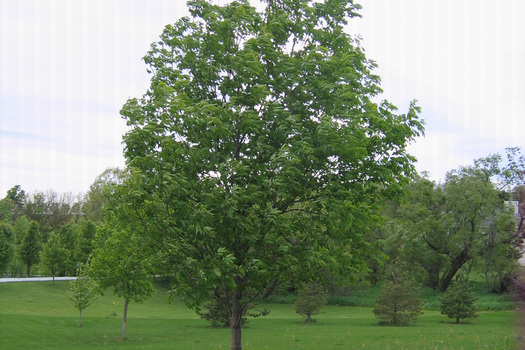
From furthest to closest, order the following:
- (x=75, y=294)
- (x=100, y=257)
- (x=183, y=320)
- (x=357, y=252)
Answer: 1. (x=183, y=320)
2. (x=75, y=294)
3. (x=100, y=257)
4. (x=357, y=252)

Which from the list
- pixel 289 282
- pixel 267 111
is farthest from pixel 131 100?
pixel 289 282

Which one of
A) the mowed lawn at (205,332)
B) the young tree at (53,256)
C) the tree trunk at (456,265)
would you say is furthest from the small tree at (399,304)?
the young tree at (53,256)

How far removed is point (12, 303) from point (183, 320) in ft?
52.8

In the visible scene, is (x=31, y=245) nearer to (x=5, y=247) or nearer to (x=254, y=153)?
(x=5, y=247)

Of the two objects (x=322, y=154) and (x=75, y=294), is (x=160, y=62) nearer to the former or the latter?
(x=322, y=154)

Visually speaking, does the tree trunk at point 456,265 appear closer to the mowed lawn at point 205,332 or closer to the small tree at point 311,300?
the mowed lawn at point 205,332

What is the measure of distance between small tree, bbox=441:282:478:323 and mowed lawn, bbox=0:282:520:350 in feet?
2.69

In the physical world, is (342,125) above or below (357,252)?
above

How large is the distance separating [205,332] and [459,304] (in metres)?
18.2

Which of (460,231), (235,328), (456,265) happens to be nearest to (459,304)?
(460,231)

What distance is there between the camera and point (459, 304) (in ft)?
109

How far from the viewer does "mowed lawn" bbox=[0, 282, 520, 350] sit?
21.0 meters

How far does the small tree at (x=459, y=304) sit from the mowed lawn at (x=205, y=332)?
821 mm

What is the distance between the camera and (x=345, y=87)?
9.59 m
